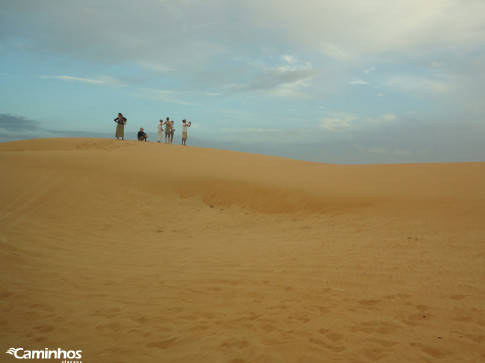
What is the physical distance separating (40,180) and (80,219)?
3683 millimetres

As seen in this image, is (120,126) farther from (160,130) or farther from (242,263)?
(242,263)

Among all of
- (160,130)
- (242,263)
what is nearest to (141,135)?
(160,130)

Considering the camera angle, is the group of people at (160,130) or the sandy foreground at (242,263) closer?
the sandy foreground at (242,263)

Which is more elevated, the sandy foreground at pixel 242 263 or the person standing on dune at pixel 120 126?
the person standing on dune at pixel 120 126

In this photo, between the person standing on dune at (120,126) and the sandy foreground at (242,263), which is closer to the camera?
the sandy foreground at (242,263)

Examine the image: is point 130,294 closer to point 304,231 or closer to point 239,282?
point 239,282

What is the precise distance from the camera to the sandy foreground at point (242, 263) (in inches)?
127

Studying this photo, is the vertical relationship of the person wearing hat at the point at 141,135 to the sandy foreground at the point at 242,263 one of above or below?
above

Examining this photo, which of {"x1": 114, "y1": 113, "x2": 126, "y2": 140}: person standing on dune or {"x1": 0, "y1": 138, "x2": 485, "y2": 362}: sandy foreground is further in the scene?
{"x1": 114, "y1": 113, "x2": 126, "y2": 140}: person standing on dune

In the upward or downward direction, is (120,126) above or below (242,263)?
above

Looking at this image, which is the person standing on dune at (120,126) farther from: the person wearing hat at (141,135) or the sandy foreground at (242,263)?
the sandy foreground at (242,263)

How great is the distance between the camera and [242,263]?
5945mm

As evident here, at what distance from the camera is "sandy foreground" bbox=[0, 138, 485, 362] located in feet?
10.6

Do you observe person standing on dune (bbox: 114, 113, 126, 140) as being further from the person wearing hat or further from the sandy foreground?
the sandy foreground
